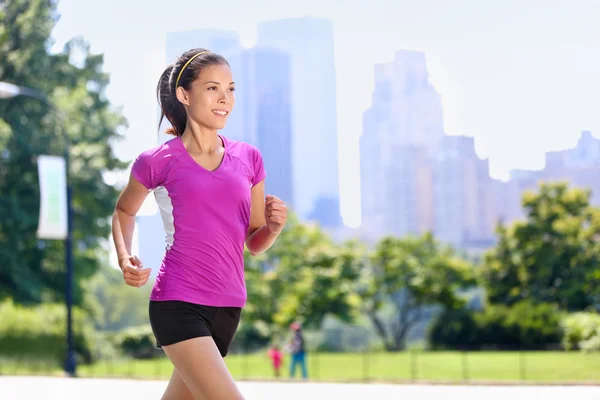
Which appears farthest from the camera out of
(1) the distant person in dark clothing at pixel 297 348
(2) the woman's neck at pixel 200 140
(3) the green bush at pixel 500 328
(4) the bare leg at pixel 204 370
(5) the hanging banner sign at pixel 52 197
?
(3) the green bush at pixel 500 328

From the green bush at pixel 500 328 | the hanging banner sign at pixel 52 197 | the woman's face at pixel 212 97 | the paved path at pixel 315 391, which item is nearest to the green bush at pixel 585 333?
the green bush at pixel 500 328

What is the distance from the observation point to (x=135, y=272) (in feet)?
13.0

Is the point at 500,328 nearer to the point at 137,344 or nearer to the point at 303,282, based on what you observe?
the point at 303,282

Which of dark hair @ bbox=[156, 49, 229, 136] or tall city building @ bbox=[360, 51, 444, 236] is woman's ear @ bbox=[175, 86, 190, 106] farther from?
tall city building @ bbox=[360, 51, 444, 236]

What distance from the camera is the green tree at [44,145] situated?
36.1 meters

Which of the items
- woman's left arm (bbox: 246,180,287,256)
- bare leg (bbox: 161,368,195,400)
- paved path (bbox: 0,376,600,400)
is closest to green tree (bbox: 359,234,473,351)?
paved path (bbox: 0,376,600,400)

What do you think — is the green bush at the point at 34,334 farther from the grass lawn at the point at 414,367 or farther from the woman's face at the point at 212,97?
the woman's face at the point at 212,97

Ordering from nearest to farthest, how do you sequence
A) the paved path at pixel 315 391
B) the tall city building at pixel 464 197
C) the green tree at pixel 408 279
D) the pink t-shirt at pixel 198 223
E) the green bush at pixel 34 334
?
the pink t-shirt at pixel 198 223 → the paved path at pixel 315 391 → the green bush at pixel 34 334 → the green tree at pixel 408 279 → the tall city building at pixel 464 197

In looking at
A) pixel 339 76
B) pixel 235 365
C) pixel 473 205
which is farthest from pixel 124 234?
pixel 339 76

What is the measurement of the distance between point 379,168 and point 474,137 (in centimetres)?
1341

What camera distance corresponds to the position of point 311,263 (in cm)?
3997

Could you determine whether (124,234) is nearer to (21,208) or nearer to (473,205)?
(21,208)

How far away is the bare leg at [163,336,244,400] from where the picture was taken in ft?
12.8

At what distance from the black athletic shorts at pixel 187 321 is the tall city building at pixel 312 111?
10107cm
